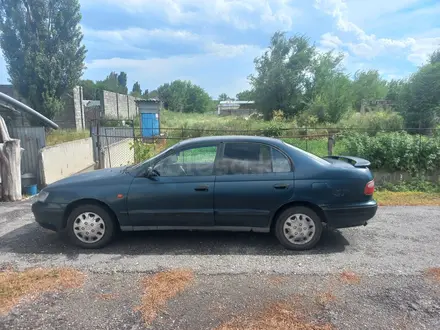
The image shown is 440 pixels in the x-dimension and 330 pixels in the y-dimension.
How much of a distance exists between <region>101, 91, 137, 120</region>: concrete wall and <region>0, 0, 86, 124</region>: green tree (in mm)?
10339

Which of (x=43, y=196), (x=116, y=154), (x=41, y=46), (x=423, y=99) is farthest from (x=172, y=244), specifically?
(x=423, y=99)

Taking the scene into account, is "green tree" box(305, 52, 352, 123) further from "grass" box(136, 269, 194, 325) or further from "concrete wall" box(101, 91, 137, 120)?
"grass" box(136, 269, 194, 325)

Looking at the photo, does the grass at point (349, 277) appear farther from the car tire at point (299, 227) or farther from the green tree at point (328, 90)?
the green tree at point (328, 90)

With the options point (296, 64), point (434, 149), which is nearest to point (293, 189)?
point (434, 149)

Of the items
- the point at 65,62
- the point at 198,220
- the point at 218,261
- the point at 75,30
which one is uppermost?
the point at 75,30

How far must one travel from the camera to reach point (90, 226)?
430cm

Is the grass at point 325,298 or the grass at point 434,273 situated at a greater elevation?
the grass at point 325,298

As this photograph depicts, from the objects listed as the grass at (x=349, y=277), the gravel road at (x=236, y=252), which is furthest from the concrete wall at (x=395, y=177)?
the grass at (x=349, y=277)

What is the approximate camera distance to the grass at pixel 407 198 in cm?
668

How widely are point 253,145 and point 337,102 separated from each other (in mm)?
24766

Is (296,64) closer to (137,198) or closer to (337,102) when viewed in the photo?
(337,102)

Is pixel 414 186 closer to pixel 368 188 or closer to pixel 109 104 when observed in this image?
pixel 368 188

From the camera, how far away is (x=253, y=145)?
4.42 m

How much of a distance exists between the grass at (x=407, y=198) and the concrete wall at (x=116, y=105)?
2551 cm
